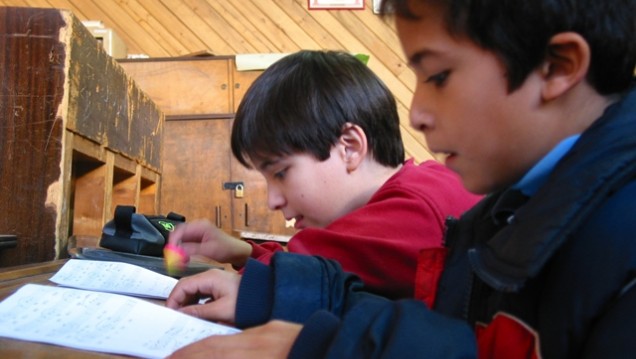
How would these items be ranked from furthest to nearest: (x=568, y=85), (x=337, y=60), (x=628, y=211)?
(x=337, y=60) → (x=568, y=85) → (x=628, y=211)

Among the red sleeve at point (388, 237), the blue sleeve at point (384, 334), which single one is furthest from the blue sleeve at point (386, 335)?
the red sleeve at point (388, 237)

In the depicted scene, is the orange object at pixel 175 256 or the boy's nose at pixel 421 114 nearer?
the boy's nose at pixel 421 114

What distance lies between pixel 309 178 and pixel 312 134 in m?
0.08

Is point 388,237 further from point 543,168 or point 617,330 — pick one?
point 617,330

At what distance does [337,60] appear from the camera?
1136 mm

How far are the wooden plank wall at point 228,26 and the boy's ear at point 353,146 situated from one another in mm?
2593

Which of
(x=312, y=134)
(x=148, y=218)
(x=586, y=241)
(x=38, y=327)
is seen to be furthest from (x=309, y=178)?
(x=586, y=241)

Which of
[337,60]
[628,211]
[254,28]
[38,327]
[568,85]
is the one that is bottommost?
[38,327]

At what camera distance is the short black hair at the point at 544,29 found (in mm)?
491

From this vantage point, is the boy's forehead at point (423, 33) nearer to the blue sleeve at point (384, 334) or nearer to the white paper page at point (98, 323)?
the blue sleeve at point (384, 334)

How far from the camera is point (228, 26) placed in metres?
3.61

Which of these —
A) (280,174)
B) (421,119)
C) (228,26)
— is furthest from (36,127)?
(228,26)

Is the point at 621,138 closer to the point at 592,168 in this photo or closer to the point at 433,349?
the point at 592,168

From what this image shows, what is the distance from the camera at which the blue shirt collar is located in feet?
1.62
